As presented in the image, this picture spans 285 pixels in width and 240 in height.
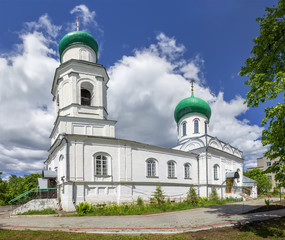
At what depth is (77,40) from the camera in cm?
1948

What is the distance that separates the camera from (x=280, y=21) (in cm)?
895

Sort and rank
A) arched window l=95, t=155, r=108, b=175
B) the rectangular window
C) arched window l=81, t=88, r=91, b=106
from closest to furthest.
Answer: arched window l=95, t=155, r=108, b=175 < arched window l=81, t=88, r=91, b=106 < the rectangular window

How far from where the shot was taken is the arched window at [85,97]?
1874 cm

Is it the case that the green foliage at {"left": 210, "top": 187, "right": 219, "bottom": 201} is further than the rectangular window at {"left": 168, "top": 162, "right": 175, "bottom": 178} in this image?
Yes

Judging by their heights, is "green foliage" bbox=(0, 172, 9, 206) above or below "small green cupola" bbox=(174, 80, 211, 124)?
below

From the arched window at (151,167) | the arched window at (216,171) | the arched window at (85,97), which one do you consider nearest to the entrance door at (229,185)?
the arched window at (216,171)

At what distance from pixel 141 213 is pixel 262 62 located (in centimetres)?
1009

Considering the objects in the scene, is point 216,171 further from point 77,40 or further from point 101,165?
point 77,40

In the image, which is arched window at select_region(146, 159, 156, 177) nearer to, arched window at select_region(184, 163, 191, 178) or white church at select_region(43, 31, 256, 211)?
white church at select_region(43, 31, 256, 211)

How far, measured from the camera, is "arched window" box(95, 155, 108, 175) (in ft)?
51.6

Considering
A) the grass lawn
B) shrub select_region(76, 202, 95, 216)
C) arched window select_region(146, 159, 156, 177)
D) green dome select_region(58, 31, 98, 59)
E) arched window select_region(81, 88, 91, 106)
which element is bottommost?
shrub select_region(76, 202, 95, 216)

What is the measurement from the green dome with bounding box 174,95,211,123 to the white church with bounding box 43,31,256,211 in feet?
12.4

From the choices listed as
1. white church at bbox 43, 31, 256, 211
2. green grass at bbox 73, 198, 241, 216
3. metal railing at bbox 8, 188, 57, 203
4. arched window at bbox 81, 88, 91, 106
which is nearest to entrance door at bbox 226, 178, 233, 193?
white church at bbox 43, 31, 256, 211

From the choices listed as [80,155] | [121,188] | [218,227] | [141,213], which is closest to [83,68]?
[80,155]
